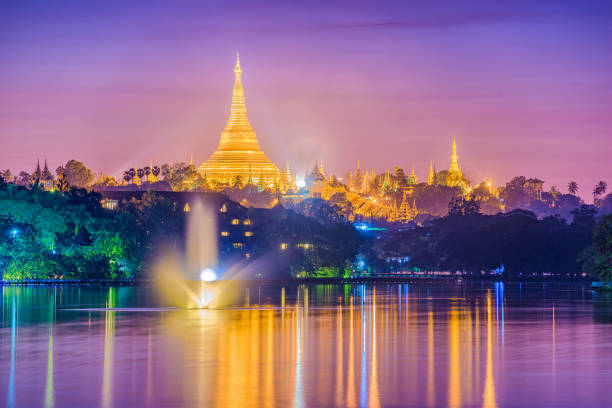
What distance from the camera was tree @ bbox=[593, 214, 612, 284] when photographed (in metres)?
95.8

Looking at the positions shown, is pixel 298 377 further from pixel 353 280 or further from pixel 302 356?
pixel 353 280

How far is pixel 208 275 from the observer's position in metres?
129

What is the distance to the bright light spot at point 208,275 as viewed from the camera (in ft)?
415

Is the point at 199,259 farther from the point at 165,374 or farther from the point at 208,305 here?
the point at 165,374

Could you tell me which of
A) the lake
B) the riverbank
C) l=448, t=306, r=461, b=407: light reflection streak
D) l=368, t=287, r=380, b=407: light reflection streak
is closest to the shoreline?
the riverbank

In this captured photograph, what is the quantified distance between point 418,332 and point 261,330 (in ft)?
21.9


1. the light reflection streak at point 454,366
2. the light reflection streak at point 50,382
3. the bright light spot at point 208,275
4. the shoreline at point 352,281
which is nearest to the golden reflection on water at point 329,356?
the light reflection streak at point 454,366

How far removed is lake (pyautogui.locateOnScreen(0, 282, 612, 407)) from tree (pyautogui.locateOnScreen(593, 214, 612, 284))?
2524 cm

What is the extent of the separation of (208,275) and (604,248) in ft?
152

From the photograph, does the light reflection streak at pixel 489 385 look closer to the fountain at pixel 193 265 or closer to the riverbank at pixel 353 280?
the fountain at pixel 193 265

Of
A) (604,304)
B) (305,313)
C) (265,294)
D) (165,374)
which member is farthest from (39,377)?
(265,294)

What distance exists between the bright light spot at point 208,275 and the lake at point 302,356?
54.9 m

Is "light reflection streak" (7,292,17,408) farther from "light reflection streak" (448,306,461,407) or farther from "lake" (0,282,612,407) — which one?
"light reflection streak" (448,306,461,407)

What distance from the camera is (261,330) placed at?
52875 mm
